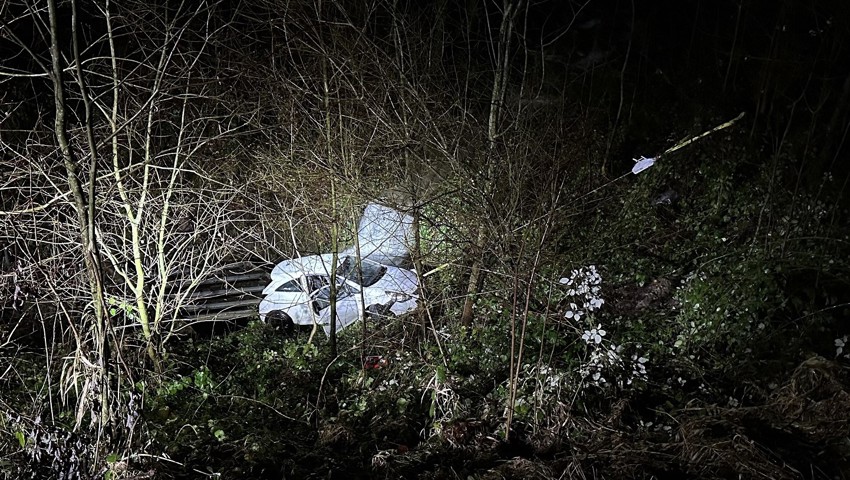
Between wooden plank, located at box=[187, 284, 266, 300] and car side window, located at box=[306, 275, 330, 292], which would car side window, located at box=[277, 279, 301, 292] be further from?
car side window, located at box=[306, 275, 330, 292]

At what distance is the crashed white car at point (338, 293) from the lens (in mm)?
8891

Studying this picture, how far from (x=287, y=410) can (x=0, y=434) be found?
2771mm

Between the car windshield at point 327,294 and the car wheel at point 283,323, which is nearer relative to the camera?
the car windshield at point 327,294

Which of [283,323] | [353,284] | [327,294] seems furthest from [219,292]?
[353,284]

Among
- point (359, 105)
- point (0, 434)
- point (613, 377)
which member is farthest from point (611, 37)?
point (0, 434)

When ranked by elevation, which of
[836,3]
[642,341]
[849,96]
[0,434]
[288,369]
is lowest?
[288,369]

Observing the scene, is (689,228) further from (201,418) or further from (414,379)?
(201,418)

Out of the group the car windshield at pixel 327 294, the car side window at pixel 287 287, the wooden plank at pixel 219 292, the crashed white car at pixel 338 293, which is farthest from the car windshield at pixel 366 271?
the wooden plank at pixel 219 292

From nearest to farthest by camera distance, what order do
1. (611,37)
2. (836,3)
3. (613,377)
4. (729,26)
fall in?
(613,377) < (836,3) < (729,26) < (611,37)

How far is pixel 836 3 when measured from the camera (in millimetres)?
8844

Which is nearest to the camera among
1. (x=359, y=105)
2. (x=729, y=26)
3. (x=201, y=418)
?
(x=201, y=418)

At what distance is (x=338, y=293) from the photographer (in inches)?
365

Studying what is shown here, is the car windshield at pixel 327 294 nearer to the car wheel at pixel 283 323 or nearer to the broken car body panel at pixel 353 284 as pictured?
the broken car body panel at pixel 353 284

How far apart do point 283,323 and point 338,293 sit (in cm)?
176
